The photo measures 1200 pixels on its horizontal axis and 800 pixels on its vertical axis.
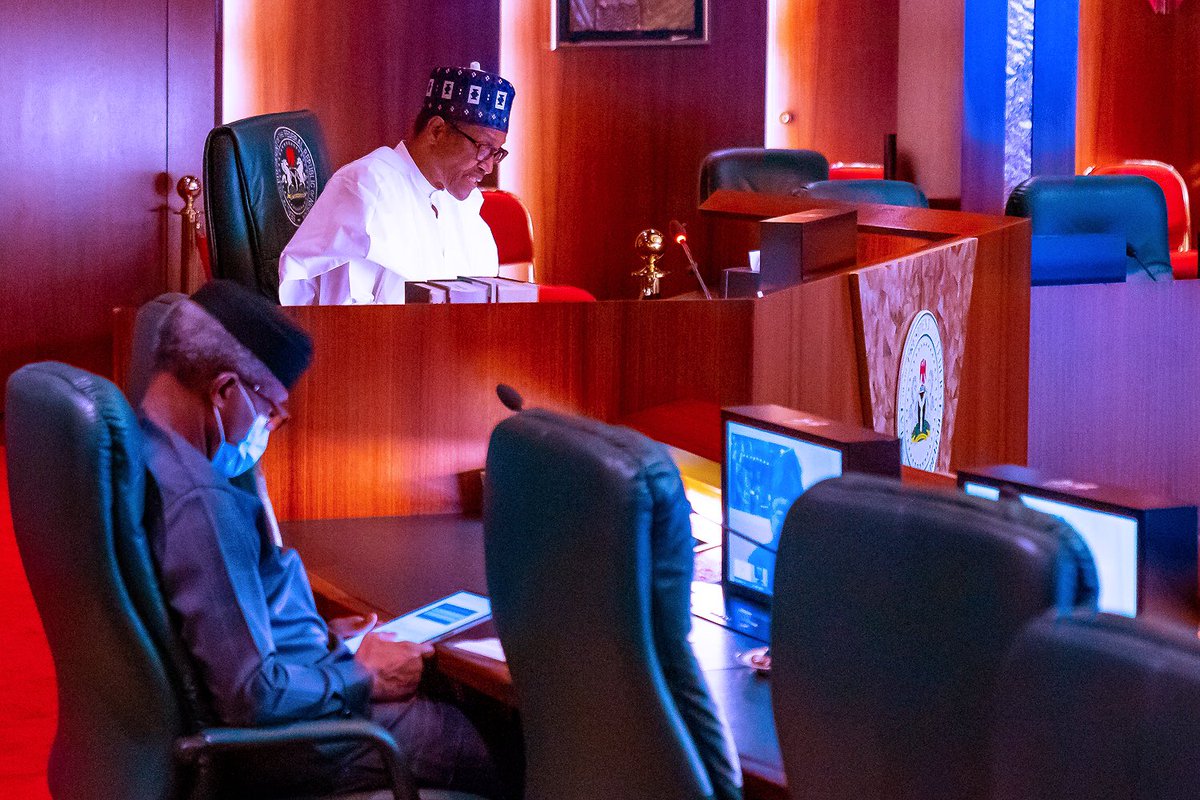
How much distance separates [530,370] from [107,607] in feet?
3.65

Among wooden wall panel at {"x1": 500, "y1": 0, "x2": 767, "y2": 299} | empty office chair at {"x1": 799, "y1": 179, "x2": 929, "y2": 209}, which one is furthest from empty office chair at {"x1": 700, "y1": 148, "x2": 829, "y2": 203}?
wooden wall panel at {"x1": 500, "y1": 0, "x2": 767, "y2": 299}

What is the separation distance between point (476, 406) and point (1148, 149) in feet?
19.4

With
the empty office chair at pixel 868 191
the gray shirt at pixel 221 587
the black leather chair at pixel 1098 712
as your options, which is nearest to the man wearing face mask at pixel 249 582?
the gray shirt at pixel 221 587

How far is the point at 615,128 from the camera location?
721 centimetres

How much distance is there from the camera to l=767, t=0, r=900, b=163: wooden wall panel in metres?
7.18

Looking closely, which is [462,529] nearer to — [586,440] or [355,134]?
[586,440]

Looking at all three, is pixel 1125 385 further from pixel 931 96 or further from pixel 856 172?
pixel 856 172

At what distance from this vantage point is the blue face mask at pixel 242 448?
1.77m

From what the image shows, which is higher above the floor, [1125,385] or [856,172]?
[856,172]

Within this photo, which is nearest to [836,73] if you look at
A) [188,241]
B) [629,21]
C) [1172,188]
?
[629,21]

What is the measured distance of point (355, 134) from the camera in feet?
22.5

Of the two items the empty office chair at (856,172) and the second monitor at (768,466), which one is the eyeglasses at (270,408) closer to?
the second monitor at (768,466)

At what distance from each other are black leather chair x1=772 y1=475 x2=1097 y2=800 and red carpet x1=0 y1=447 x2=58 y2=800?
213 centimetres

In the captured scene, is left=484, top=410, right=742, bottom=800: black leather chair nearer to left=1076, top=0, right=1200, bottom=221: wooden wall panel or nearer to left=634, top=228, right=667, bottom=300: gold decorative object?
left=634, top=228, right=667, bottom=300: gold decorative object
